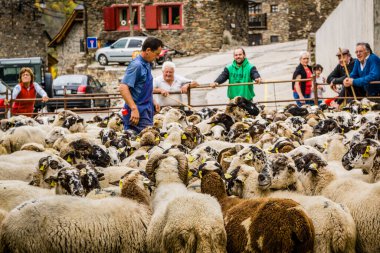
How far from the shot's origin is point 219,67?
140 feet

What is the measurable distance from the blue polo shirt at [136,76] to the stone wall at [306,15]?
46598mm

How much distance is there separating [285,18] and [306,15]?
3.65 metres

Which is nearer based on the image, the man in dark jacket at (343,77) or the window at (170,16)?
the man in dark jacket at (343,77)

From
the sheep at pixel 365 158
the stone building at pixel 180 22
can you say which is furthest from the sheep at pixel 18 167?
the stone building at pixel 180 22

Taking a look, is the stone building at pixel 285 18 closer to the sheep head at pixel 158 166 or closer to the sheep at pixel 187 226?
the sheep head at pixel 158 166

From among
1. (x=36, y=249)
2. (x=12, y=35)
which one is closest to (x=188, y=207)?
(x=36, y=249)

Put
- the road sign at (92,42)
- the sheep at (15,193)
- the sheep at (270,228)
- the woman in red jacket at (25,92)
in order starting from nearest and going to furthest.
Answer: the sheep at (270,228) → the sheep at (15,193) → the woman in red jacket at (25,92) → the road sign at (92,42)

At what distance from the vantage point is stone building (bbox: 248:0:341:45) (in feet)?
186

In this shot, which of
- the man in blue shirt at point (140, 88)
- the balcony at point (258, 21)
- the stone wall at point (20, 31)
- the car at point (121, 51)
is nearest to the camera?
the man in blue shirt at point (140, 88)

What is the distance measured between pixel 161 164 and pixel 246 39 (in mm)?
49083

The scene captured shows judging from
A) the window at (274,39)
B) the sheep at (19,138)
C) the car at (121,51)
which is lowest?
the sheep at (19,138)

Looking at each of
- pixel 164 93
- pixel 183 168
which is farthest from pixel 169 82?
pixel 183 168

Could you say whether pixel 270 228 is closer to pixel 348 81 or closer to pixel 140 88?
pixel 140 88

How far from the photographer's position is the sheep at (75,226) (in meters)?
Answer: 6.45
